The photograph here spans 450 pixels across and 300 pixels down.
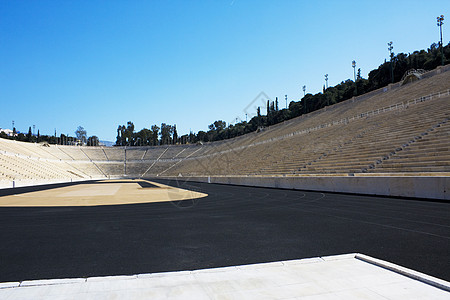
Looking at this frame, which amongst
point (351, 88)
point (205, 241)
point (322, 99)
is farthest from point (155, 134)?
point (205, 241)

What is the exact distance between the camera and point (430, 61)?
51375 mm

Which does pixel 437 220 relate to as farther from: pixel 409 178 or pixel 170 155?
pixel 170 155

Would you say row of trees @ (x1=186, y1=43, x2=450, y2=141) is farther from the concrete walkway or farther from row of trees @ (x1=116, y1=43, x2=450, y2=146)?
the concrete walkway

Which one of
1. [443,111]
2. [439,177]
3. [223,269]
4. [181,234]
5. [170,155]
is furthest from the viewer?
[170,155]

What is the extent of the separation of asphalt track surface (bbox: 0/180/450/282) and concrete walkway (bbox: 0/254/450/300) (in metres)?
0.40

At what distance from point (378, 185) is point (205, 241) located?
12.1 m

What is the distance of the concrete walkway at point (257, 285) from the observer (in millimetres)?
3104

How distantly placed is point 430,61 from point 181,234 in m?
60.7

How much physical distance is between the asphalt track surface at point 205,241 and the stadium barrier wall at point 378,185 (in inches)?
133

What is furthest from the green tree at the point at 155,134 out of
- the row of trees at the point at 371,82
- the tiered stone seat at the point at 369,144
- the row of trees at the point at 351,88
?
the tiered stone seat at the point at 369,144

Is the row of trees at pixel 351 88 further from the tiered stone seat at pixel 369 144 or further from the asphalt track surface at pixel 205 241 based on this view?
the asphalt track surface at pixel 205 241

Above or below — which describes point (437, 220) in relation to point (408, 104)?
below

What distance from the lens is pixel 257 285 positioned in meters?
3.38

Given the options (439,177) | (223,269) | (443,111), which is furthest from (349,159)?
(223,269)
